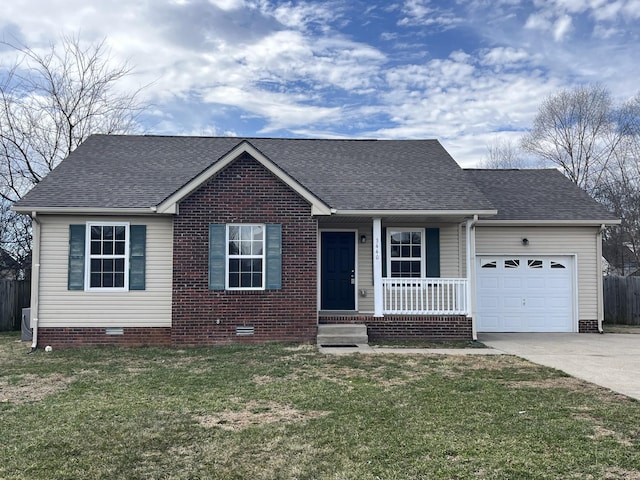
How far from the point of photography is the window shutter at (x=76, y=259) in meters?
11.6

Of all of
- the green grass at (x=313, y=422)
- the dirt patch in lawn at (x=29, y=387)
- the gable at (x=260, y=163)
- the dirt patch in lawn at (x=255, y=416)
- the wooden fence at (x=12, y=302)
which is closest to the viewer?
the green grass at (x=313, y=422)

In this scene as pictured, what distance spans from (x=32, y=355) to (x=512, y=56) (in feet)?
52.2

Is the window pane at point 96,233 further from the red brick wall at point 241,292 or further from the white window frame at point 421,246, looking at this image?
the white window frame at point 421,246

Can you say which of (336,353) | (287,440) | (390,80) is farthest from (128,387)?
(390,80)

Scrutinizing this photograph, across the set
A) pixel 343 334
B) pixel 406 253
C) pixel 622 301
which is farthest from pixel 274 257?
pixel 622 301

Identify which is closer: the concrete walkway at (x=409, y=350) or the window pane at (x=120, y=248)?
the concrete walkway at (x=409, y=350)

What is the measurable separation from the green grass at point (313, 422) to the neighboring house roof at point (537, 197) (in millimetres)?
5855

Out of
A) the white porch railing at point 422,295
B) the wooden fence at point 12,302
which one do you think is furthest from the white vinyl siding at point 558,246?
the wooden fence at point 12,302

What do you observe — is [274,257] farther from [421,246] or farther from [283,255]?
[421,246]

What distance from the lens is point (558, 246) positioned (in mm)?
13961

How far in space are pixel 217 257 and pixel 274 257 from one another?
125 cm

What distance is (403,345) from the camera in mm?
11266

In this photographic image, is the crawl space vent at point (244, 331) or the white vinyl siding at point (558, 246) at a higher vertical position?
the white vinyl siding at point (558, 246)

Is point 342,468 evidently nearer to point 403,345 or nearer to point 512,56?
point 403,345
